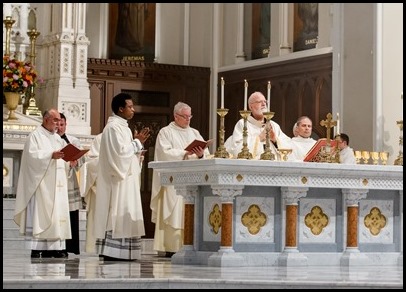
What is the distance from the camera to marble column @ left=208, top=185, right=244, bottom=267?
1009cm

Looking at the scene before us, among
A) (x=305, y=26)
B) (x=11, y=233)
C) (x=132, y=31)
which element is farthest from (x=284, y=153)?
(x=132, y=31)

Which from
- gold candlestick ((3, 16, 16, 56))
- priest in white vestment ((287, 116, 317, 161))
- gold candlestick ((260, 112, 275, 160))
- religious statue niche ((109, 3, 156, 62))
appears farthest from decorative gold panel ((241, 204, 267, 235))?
religious statue niche ((109, 3, 156, 62))

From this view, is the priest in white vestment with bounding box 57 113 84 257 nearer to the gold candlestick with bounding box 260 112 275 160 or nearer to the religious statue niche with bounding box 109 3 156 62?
the gold candlestick with bounding box 260 112 275 160

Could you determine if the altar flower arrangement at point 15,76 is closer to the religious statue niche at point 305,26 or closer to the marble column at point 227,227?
the religious statue niche at point 305,26

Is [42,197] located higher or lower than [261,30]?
lower

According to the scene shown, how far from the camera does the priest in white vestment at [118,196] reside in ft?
36.7

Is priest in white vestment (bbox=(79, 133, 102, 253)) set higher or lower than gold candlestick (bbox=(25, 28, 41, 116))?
lower

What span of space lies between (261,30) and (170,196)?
5.90 m

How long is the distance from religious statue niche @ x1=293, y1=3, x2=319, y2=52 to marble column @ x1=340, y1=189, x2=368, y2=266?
5.75 metres

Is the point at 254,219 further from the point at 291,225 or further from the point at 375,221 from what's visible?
the point at 375,221

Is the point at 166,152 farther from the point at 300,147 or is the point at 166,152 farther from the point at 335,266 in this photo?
the point at 335,266

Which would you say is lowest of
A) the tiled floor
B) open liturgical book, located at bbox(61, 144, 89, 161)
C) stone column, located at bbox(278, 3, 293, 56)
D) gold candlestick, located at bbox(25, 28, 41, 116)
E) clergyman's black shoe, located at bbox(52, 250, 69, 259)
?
the tiled floor

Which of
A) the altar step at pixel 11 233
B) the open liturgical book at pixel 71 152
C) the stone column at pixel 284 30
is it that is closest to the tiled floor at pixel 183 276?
the open liturgical book at pixel 71 152

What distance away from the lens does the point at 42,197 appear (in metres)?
11.6
